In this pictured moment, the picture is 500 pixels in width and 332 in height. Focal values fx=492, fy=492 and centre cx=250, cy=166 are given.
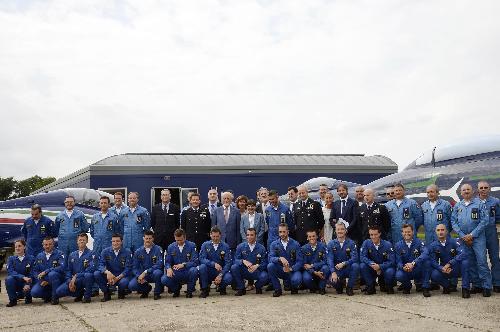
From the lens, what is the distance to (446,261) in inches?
289

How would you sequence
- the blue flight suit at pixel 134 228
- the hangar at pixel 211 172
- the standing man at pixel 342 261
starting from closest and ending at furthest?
the standing man at pixel 342 261 → the blue flight suit at pixel 134 228 → the hangar at pixel 211 172

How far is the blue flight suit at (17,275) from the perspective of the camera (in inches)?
284

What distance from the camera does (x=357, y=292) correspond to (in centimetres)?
753

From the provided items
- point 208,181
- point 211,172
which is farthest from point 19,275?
point 211,172

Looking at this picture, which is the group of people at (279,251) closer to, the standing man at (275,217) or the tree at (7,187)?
the standing man at (275,217)

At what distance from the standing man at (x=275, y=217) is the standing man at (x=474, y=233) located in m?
2.62

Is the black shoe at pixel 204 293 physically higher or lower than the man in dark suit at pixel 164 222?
lower

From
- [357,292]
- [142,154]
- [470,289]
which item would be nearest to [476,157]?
[470,289]

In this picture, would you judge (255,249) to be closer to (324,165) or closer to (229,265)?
(229,265)

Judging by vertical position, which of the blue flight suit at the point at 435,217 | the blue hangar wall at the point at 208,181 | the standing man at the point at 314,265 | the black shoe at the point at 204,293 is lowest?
the black shoe at the point at 204,293

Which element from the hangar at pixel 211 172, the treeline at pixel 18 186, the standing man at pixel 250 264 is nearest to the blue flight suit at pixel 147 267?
the standing man at pixel 250 264

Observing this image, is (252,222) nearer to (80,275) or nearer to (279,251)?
(279,251)

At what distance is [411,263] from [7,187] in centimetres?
7169

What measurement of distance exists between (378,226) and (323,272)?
111cm
